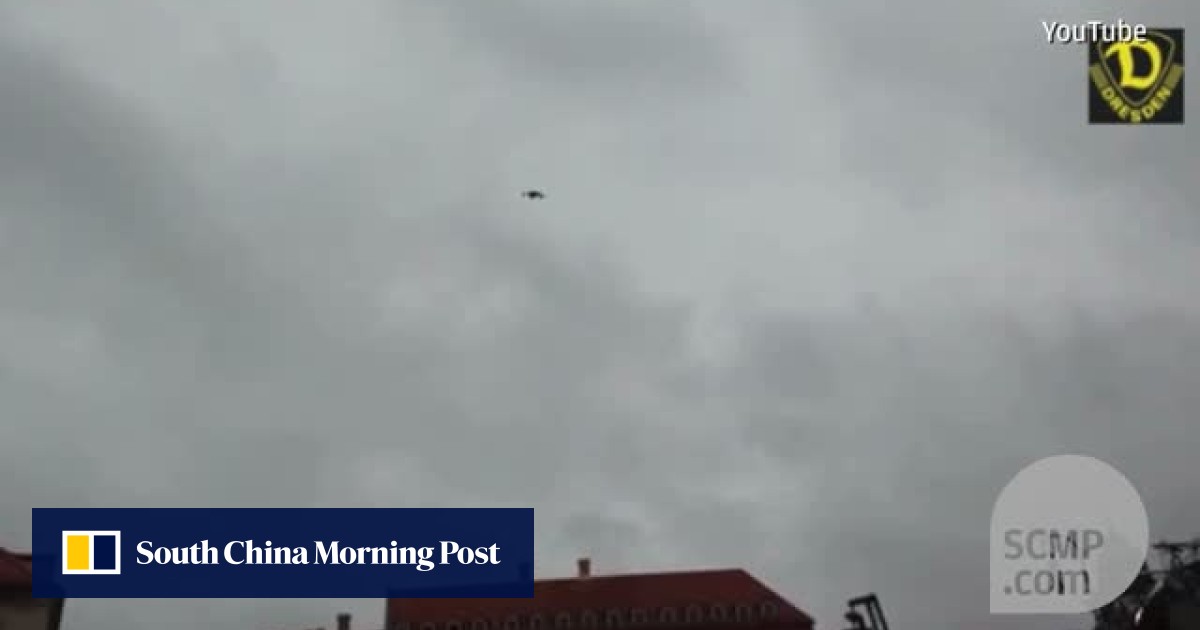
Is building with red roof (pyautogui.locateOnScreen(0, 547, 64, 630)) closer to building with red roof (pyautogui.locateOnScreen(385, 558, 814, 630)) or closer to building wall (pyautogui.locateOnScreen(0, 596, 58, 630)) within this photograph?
building wall (pyautogui.locateOnScreen(0, 596, 58, 630))

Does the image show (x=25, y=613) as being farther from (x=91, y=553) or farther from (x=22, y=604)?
(x=91, y=553)

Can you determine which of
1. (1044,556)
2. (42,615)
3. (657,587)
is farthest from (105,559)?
(657,587)

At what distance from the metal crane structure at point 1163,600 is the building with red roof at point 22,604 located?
41.3 metres

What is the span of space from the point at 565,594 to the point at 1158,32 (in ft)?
210

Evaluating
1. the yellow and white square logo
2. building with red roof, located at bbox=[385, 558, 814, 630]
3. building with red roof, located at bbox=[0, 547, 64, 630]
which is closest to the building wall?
building with red roof, located at bbox=[0, 547, 64, 630]

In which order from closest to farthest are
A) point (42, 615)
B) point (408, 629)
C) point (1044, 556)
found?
point (1044, 556) < point (42, 615) < point (408, 629)

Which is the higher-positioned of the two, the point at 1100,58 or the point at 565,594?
the point at 1100,58

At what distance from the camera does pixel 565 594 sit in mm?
85625

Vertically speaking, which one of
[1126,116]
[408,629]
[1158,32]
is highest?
[1158,32]

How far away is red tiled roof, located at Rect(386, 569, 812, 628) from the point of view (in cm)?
8344

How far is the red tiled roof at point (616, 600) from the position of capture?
3285 inches

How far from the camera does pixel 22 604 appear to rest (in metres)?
45.3

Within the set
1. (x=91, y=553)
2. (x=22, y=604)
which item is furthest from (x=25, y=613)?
(x=91, y=553)

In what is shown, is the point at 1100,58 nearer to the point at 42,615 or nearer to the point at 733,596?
the point at 42,615
